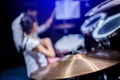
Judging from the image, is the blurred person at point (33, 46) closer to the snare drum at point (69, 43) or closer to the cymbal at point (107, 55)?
the snare drum at point (69, 43)

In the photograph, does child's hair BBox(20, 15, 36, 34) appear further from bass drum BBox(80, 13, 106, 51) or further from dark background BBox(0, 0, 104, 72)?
bass drum BBox(80, 13, 106, 51)

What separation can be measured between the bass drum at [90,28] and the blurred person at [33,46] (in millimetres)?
275

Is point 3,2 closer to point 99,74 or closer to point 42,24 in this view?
point 42,24

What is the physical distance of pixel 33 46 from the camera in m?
1.69

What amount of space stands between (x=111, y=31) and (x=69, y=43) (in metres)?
0.33

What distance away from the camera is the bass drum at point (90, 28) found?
1723 mm

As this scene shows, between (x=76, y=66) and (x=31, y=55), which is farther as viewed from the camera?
(x=31, y=55)

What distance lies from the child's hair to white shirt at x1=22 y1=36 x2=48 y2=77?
6 centimetres

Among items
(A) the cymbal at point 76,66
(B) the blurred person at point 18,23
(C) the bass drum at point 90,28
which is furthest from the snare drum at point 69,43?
(A) the cymbal at point 76,66

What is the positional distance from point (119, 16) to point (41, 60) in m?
0.69

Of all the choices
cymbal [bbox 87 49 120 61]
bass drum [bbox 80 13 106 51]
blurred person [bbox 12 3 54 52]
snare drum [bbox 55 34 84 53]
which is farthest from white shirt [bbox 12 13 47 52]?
cymbal [bbox 87 49 120 61]

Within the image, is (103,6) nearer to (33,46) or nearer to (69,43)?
(69,43)

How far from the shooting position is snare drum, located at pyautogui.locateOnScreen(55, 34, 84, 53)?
171cm

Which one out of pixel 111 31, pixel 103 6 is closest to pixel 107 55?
pixel 111 31
